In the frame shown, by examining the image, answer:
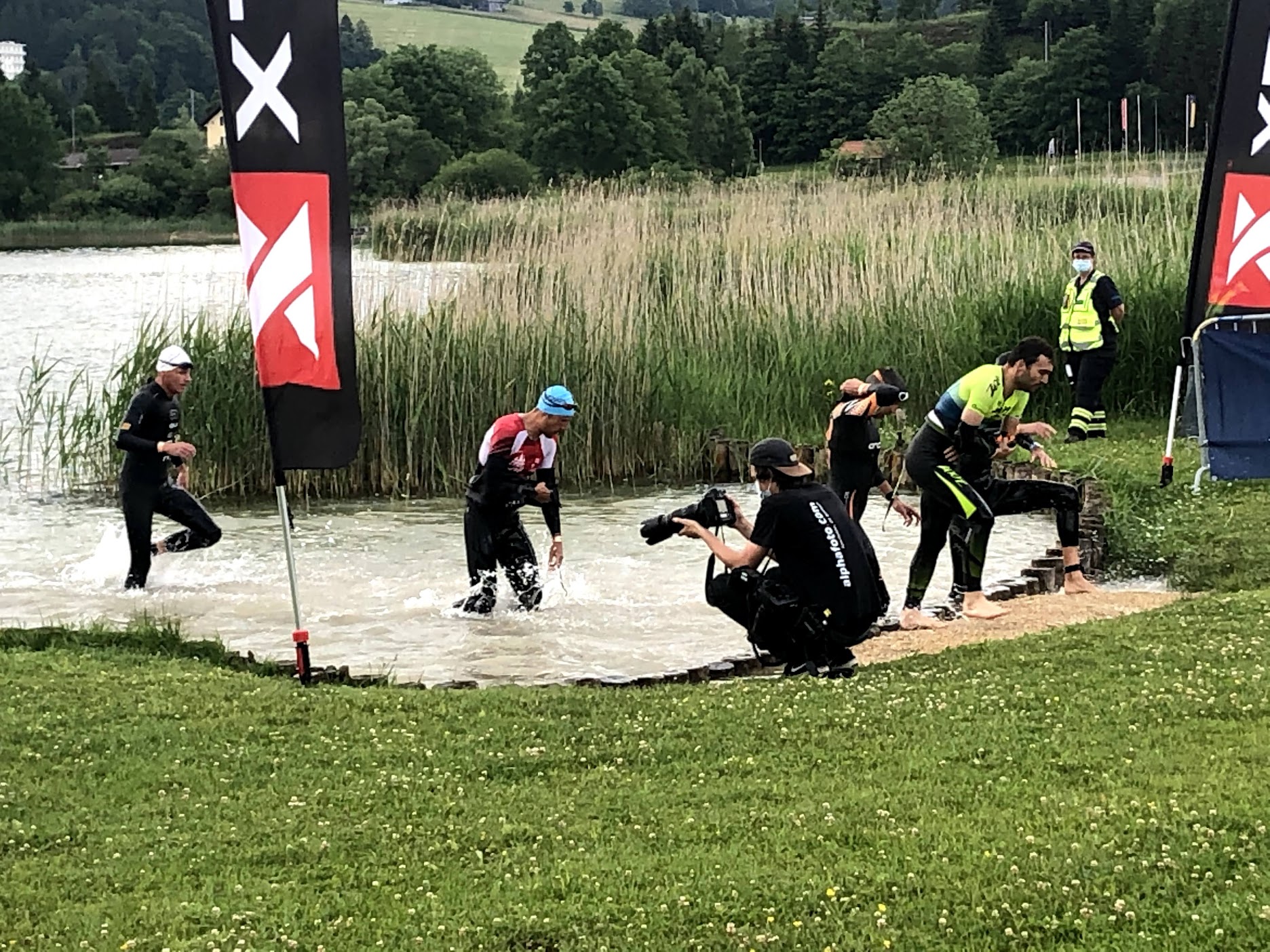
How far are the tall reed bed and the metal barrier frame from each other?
4882 millimetres

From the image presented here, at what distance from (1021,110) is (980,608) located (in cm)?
7080

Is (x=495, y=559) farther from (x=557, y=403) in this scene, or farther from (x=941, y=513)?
(x=941, y=513)

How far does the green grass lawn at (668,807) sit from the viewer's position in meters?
5.17

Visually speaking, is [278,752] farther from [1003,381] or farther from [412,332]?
[412,332]

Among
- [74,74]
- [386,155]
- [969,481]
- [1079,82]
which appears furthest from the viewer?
[74,74]

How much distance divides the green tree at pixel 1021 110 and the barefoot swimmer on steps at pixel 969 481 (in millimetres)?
59300

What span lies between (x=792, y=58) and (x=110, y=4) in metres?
114

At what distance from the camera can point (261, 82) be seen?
28.4 ft

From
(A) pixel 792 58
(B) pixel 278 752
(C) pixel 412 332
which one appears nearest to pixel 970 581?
(B) pixel 278 752

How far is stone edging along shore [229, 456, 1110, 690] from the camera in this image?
9711 mm

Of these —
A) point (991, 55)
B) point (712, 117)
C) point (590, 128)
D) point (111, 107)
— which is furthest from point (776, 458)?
point (111, 107)

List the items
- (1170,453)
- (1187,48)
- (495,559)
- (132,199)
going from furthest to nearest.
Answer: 1. (132,199)
2. (1187,48)
3. (1170,453)
4. (495,559)

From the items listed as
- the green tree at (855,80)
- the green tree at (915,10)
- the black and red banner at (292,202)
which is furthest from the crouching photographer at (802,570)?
Answer: the green tree at (915,10)

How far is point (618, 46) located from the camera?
308ft
